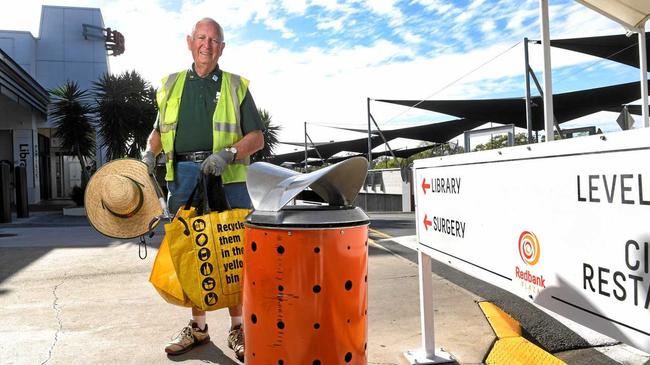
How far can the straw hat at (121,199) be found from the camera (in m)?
3.00

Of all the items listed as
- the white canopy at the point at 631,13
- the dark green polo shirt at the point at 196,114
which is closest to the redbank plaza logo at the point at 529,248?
the dark green polo shirt at the point at 196,114

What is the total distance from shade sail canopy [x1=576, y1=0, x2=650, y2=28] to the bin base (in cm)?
324

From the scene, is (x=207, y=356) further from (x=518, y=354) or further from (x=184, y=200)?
(x=518, y=354)

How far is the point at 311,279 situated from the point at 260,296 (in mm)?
225

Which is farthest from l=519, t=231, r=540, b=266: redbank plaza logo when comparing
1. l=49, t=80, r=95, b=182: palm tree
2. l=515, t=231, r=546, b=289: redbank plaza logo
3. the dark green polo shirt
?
l=49, t=80, r=95, b=182: palm tree

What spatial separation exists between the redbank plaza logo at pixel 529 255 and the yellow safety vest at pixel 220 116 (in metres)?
1.67

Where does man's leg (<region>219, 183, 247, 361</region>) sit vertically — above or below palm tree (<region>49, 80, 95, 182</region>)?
below

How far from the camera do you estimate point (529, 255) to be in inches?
73.2

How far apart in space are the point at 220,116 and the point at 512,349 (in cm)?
222

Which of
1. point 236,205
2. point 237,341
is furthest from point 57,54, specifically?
point 237,341

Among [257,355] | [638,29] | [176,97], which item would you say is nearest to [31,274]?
[176,97]

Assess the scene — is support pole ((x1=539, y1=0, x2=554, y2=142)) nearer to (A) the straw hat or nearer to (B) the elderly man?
(B) the elderly man

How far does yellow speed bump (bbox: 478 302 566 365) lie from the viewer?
8.90ft

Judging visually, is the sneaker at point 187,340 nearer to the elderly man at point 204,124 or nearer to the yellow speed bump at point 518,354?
the elderly man at point 204,124
